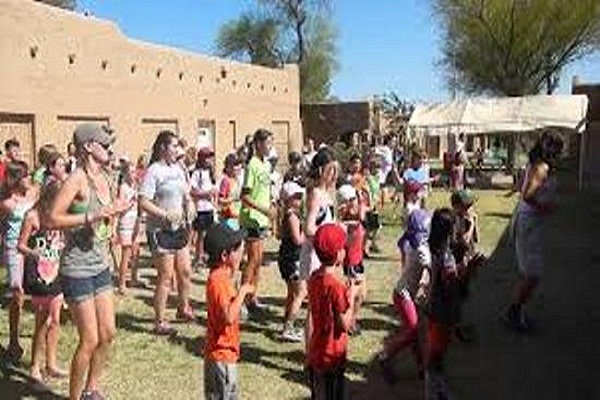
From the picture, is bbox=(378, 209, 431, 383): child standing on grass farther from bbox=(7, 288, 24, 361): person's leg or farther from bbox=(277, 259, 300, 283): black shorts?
bbox=(7, 288, 24, 361): person's leg

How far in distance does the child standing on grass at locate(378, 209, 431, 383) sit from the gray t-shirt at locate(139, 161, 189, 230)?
2081 mm

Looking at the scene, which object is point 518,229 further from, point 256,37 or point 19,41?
point 256,37

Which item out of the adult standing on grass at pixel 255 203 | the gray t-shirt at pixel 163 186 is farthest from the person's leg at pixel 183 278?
the adult standing on grass at pixel 255 203

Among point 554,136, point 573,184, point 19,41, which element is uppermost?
point 19,41

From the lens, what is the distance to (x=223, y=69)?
29125 mm

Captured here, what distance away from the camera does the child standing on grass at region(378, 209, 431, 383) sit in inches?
288

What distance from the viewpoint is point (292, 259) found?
8508 mm

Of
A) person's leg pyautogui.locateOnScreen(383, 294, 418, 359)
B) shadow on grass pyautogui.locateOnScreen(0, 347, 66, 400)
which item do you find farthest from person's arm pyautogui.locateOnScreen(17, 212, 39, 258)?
person's leg pyautogui.locateOnScreen(383, 294, 418, 359)

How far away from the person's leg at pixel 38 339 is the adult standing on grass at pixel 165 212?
1.37 metres

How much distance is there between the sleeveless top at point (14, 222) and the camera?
8.13 meters

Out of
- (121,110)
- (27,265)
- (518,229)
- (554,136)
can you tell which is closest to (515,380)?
(518,229)

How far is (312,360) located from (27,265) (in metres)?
2.43

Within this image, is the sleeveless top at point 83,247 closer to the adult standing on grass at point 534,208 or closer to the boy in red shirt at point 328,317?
the boy in red shirt at point 328,317

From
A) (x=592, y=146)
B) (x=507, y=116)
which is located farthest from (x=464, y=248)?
(x=507, y=116)
